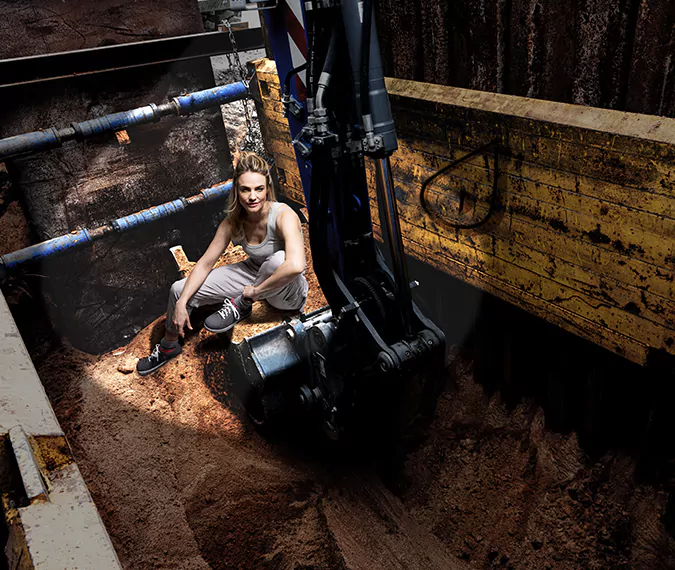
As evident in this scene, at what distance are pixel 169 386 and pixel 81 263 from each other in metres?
1.49

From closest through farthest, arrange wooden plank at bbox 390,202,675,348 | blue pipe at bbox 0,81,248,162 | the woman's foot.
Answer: wooden plank at bbox 390,202,675,348, blue pipe at bbox 0,81,248,162, the woman's foot

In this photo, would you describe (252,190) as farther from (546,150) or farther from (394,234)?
(546,150)

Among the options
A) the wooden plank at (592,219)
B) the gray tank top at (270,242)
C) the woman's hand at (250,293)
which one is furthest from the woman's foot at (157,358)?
the wooden plank at (592,219)

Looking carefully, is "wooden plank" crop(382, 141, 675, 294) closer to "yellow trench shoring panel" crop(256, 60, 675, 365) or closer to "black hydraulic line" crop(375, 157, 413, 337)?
"yellow trench shoring panel" crop(256, 60, 675, 365)

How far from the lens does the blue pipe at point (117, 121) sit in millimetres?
3871

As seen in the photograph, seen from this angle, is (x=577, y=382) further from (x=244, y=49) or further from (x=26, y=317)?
(x=26, y=317)

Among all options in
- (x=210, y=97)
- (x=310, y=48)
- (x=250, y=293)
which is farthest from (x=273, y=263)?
(x=210, y=97)

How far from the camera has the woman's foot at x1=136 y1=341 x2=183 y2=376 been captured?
4.05 m

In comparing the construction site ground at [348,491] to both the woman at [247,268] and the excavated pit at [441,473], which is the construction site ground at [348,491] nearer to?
the excavated pit at [441,473]

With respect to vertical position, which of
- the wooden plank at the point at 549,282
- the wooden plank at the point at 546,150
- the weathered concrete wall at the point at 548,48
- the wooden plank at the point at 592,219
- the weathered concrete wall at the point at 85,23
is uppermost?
the weathered concrete wall at the point at 85,23

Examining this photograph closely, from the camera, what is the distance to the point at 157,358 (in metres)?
4.06

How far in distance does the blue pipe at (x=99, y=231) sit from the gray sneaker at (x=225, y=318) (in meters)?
1.50

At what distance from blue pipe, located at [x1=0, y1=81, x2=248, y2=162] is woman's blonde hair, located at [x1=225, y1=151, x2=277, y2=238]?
4.70 ft


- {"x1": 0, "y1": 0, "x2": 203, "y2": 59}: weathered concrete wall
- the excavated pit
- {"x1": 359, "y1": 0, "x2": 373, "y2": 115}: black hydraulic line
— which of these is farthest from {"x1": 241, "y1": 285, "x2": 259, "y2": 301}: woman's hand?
{"x1": 0, "y1": 0, "x2": 203, "y2": 59}: weathered concrete wall
